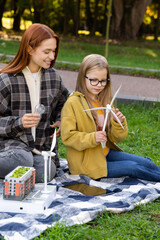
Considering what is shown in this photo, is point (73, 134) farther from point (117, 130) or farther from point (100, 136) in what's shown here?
point (117, 130)

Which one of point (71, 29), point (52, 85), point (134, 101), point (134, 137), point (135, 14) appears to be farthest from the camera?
point (71, 29)

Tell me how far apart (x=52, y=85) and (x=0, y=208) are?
1.19 meters

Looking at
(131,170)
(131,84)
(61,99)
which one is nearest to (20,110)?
(61,99)

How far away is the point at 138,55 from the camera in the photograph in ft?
38.3

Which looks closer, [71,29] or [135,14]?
[135,14]

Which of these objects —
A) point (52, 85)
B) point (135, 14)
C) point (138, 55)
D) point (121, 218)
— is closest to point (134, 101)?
point (52, 85)

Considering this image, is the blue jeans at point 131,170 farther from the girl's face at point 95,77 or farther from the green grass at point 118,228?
the girl's face at point 95,77

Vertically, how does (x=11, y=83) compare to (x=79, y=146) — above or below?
above

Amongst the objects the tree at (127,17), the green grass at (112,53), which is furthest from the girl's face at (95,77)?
the tree at (127,17)

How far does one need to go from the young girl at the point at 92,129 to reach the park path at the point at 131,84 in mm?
2578

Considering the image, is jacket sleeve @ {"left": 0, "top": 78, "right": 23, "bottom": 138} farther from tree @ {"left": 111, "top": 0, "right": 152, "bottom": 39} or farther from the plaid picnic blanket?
tree @ {"left": 111, "top": 0, "right": 152, "bottom": 39}

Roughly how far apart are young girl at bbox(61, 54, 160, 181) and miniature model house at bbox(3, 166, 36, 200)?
60 cm

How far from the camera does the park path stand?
22.5 feet

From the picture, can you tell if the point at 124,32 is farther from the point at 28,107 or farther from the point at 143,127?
the point at 28,107
